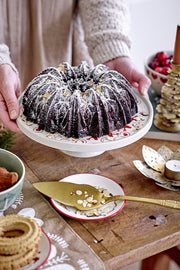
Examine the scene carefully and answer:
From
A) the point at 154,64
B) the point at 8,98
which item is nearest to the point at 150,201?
the point at 8,98

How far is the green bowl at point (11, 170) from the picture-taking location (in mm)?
728

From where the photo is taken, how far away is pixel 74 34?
5.03 ft

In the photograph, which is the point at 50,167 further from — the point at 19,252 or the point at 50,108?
the point at 19,252

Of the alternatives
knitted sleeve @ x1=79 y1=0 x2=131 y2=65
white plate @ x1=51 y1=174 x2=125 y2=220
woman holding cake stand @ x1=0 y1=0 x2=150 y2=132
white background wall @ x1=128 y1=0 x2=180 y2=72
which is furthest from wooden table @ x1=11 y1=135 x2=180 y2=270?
white background wall @ x1=128 y1=0 x2=180 y2=72

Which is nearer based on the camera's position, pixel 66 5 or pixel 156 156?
pixel 156 156

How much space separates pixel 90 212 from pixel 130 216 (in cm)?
9

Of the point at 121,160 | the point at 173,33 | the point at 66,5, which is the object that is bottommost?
the point at 173,33

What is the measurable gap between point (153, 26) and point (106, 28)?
1760mm

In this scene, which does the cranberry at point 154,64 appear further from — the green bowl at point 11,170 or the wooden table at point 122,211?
the green bowl at point 11,170

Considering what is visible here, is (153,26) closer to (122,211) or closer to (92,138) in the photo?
(92,138)

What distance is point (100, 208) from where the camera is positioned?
83 cm

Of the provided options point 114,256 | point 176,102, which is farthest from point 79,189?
point 176,102

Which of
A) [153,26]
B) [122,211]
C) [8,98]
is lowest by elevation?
[153,26]

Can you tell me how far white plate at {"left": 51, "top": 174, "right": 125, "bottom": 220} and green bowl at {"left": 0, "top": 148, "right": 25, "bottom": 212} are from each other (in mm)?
105
